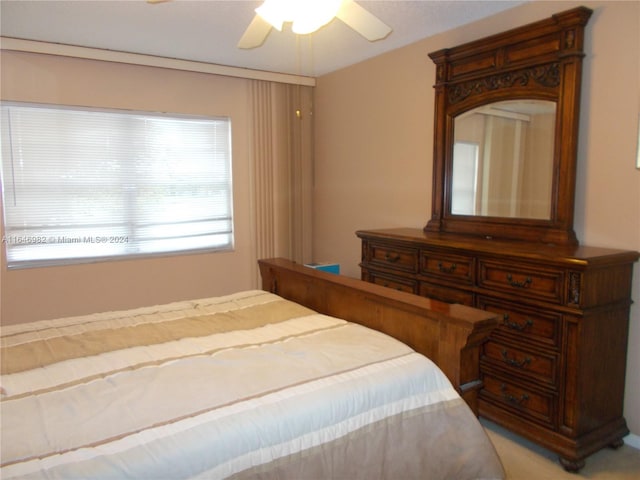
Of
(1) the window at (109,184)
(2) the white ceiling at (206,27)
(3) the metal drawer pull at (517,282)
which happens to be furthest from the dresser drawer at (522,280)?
(1) the window at (109,184)

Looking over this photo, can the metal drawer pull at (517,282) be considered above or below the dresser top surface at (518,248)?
below

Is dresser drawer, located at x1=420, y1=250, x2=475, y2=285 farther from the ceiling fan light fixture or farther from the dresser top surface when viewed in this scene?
the ceiling fan light fixture

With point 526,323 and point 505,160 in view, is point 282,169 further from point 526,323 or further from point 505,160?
point 526,323

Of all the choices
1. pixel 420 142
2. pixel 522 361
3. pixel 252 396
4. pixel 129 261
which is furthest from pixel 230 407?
pixel 129 261

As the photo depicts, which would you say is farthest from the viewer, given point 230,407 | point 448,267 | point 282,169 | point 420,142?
point 282,169

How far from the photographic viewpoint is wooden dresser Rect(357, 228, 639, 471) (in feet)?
6.84

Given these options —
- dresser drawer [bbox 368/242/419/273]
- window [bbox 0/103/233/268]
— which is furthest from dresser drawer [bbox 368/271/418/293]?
window [bbox 0/103/233/268]

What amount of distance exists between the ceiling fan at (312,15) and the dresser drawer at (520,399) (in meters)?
1.85

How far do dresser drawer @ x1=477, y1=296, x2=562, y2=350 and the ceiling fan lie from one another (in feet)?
4.76

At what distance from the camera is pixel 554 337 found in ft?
7.07

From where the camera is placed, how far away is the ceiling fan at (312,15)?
1834 mm

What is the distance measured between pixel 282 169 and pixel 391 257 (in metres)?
1.81

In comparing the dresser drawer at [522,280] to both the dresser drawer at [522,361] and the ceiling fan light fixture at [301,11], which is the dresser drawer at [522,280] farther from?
the ceiling fan light fixture at [301,11]

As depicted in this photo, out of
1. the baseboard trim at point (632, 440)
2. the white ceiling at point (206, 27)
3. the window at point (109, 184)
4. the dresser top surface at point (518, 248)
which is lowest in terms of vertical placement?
the baseboard trim at point (632, 440)
